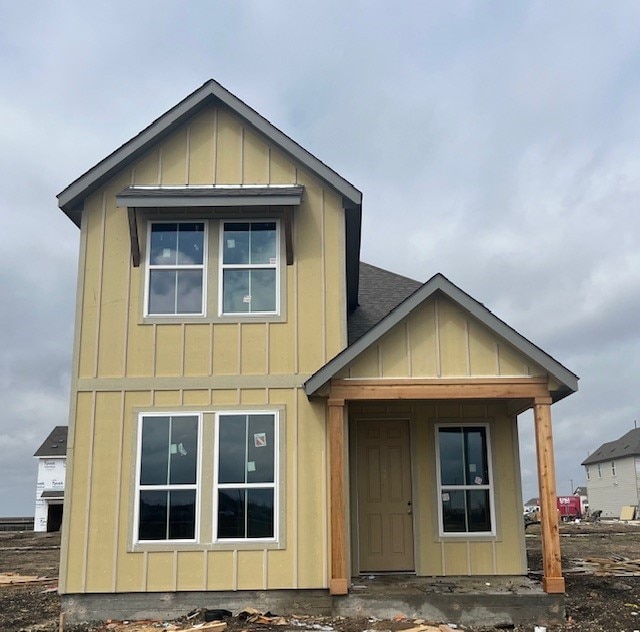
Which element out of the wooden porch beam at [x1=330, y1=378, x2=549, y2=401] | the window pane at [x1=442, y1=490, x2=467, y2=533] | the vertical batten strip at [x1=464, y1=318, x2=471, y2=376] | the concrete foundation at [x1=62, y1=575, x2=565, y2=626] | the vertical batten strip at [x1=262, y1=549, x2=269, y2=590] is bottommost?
the concrete foundation at [x1=62, y1=575, x2=565, y2=626]

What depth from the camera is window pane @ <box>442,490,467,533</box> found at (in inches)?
436

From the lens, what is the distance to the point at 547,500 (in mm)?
9523

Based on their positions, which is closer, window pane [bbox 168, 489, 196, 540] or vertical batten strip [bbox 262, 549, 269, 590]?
vertical batten strip [bbox 262, 549, 269, 590]

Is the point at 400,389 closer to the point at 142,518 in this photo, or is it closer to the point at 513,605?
the point at 513,605

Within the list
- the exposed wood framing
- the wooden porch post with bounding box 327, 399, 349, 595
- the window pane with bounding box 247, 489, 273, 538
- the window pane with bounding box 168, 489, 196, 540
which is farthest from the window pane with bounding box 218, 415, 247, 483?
the exposed wood framing

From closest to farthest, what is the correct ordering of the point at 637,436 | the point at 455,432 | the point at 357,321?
the point at 455,432 < the point at 357,321 < the point at 637,436

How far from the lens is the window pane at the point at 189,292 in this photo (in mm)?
10777

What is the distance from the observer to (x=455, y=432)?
11.5 m

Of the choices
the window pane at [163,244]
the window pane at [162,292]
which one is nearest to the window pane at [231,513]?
the window pane at [162,292]

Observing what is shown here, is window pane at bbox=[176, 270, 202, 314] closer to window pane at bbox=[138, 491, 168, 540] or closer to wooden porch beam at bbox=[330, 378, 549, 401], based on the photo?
wooden porch beam at bbox=[330, 378, 549, 401]

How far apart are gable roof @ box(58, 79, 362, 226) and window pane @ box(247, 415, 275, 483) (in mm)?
3531

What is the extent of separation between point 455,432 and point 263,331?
3.47 metres

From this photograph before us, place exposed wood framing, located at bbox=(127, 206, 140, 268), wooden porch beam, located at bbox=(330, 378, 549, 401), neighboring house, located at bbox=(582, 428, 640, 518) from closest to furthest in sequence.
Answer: wooden porch beam, located at bbox=(330, 378, 549, 401) < exposed wood framing, located at bbox=(127, 206, 140, 268) < neighboring house, located at bbox=(582, 428, 640, 518)

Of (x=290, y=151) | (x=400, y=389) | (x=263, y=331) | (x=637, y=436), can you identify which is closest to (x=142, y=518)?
(x=263, y=331)
